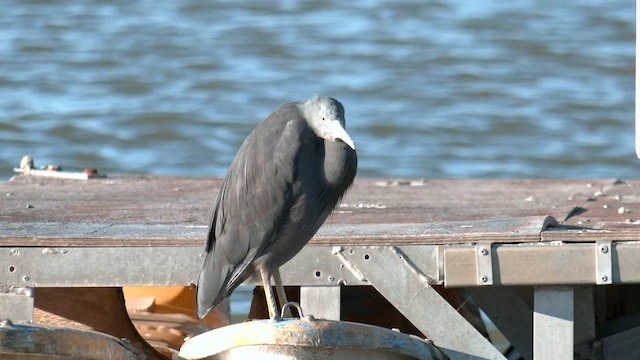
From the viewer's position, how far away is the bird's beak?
157 inches

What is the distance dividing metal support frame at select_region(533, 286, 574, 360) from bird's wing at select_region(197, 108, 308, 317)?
863 mm

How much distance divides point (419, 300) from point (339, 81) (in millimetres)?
9893

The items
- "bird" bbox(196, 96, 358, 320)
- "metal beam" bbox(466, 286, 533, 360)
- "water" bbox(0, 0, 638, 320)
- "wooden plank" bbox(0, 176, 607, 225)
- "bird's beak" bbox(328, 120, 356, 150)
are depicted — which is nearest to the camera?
"bird's beak" bbox(328, 120, 356, 150)

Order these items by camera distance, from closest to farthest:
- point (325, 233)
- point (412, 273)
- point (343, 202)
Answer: point (412, 273), point (325, 233), point (343, 202)

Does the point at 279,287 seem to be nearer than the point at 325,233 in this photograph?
Yes

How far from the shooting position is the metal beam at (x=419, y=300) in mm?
4336

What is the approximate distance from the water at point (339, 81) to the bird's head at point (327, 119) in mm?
6908

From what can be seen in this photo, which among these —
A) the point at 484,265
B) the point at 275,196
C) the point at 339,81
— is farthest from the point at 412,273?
the point at 339,81

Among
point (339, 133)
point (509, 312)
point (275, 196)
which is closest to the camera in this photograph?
point (339, 133)

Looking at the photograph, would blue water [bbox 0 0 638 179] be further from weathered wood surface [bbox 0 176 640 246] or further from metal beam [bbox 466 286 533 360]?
metal beam [bbox 466 286 533 360]

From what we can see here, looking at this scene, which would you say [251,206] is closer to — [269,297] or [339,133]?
[269,297]

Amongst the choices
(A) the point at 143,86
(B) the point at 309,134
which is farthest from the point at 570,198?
(A) the point at 143,86

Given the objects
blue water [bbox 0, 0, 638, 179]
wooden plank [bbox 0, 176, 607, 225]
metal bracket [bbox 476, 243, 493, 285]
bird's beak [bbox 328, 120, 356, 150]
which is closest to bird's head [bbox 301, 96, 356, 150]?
bird's beak [bbox 328, 120, 356, 150]

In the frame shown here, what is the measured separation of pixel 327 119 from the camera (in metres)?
4.06
